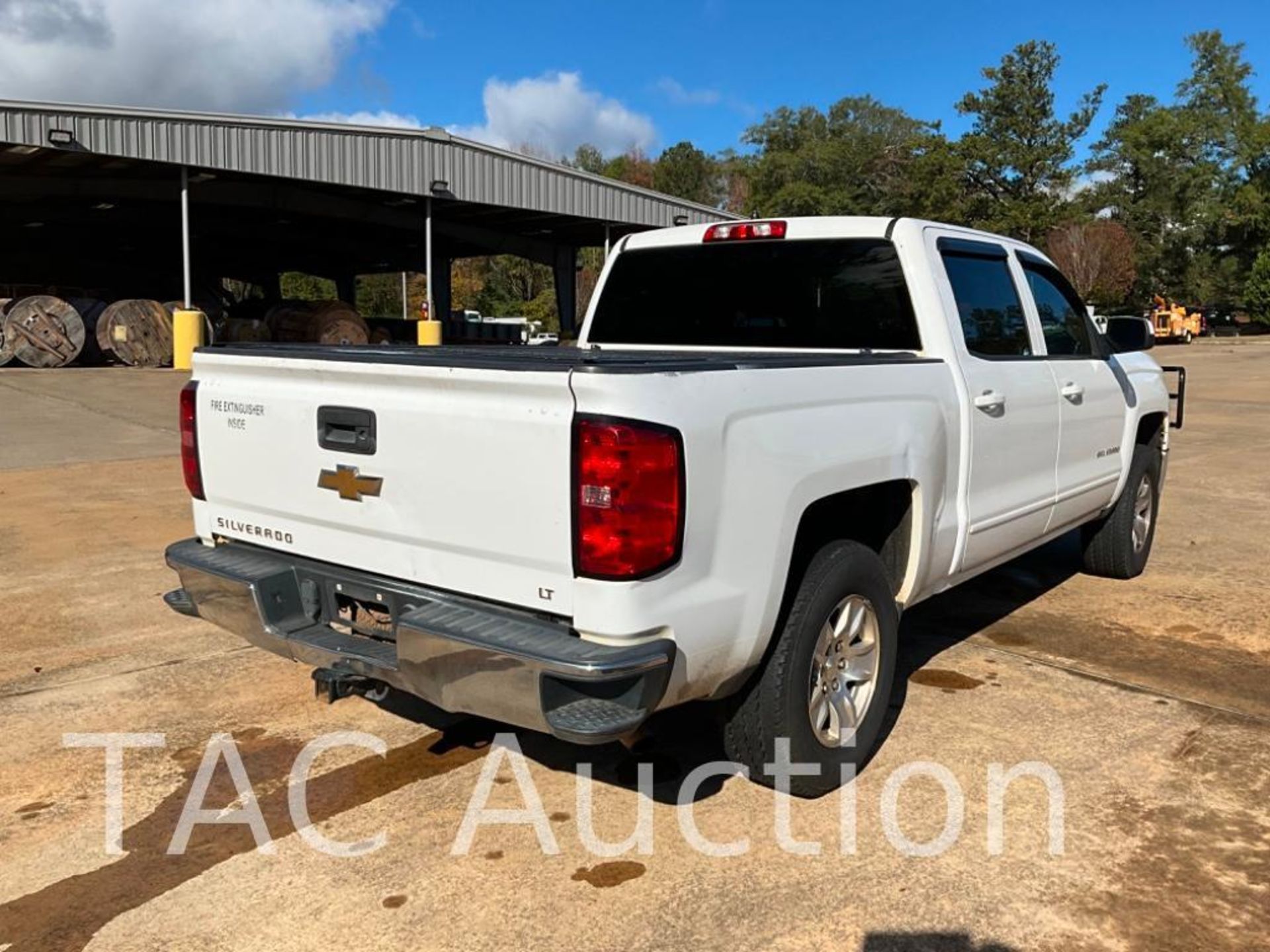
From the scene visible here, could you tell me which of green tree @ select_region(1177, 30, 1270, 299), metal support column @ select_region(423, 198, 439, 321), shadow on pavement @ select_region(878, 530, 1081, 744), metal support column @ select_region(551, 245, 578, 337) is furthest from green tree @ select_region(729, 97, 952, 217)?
shadow on pavement @ select_region(878, 530, 1081, 744)

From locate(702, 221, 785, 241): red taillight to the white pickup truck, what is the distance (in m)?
0.01

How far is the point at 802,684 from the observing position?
332 cm

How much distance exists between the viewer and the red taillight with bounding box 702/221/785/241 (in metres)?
4.59

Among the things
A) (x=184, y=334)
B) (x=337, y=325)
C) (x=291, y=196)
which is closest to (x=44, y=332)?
(x=184, y=334)

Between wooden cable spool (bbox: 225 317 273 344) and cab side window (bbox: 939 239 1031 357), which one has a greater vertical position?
wooden cable spool (bbox: 225 317 273 344)

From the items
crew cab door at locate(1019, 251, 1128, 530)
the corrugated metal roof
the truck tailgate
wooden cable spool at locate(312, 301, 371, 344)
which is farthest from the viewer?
wooden cable spool at locate(312, 301, 371, 344)

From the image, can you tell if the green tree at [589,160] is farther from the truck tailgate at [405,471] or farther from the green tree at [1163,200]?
the truck tailgate at [405,471]

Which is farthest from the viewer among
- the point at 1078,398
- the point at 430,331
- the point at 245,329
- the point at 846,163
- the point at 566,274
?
the point at 846,163

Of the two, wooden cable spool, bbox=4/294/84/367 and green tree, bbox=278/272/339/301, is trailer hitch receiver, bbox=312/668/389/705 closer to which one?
wooden cable spool, bbox=4/294/84/367

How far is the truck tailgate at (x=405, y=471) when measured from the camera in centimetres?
283

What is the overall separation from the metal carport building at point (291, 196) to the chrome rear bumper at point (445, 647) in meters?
20.0

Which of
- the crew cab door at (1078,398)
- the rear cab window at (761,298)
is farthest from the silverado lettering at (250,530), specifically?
the crew cab door at (1078,398)

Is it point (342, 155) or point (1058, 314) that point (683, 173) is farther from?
point (1058, 314)

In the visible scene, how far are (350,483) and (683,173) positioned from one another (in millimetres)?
86450
